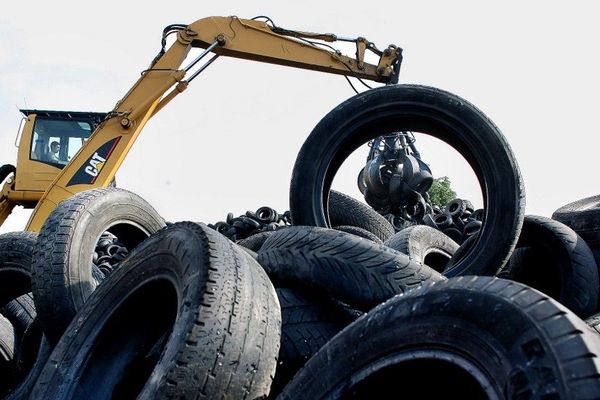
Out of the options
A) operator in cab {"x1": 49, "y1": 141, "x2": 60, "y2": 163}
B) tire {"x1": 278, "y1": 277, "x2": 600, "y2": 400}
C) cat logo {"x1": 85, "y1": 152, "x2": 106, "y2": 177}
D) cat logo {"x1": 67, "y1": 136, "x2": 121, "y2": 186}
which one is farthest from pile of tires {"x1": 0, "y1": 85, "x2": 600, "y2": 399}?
operator in cab {"x1": 49, "y1": 141, "x2": 60, "y2": 163}

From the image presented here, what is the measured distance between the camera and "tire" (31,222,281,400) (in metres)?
2.28

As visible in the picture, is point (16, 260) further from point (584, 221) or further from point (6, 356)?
point (584, 221)

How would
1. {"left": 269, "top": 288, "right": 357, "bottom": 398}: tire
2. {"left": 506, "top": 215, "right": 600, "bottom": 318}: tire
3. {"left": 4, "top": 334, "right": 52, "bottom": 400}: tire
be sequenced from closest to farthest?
{"left": 269, "top": 288, "right": 357, "bottom": 398}: tire
{"left": 4, "top": 334, "right": 52, "bottom": 400}: tire
{"left": 506, "top": 215, "right": 600, "bottom": 318}: tire

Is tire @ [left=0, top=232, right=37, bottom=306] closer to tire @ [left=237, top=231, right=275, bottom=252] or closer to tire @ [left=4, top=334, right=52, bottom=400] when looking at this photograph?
tire @ [left=4, top=334, right=52, bottom=400]

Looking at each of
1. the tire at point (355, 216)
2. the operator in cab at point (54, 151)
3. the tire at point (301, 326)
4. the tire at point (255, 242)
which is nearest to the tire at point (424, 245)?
the tire at point (255, 242)

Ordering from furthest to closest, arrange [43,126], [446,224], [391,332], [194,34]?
1. [43,126]
2. [194,34]
3. [446,224]
4. [391,332]

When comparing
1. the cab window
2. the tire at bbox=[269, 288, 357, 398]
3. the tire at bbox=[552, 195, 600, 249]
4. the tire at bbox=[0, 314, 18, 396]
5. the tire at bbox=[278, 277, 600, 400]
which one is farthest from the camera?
the cab window

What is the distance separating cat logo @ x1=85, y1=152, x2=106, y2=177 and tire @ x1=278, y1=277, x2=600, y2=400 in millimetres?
7803

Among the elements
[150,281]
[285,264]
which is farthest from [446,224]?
[150,281]

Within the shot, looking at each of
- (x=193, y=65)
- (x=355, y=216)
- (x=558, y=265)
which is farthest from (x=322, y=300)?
(x=193, y=65)

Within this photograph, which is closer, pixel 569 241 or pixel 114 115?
pixel 569 241

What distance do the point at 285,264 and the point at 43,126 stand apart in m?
8.80

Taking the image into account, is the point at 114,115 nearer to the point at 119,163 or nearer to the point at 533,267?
the point at 119,163

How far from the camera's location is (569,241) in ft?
13.3
